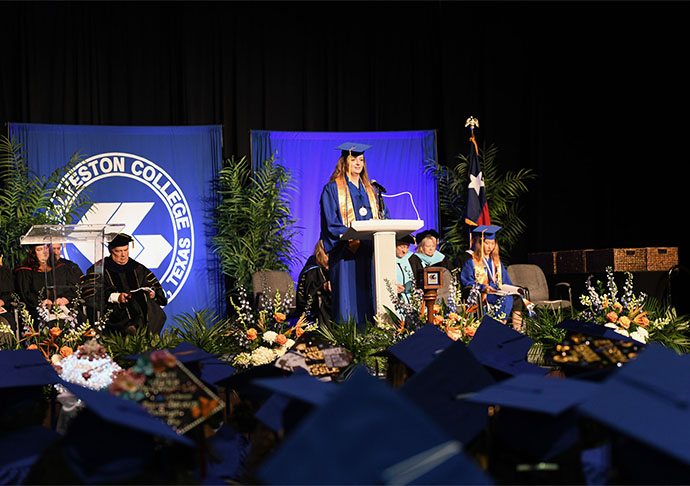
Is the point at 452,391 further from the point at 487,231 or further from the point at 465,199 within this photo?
the point at 465,199

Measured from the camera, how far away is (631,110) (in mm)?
8555

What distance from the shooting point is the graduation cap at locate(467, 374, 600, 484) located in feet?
4.26

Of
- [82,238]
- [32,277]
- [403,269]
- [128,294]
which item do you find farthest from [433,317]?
[32,277]

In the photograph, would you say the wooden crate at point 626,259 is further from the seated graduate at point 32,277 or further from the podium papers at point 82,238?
the seated graduate at point 32,277

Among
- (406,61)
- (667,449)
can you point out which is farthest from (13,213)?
(667,449)

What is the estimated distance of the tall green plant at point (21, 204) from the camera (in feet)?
21.5

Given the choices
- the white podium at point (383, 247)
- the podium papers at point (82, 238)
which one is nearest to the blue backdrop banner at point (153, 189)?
the podium papers at point (82, 238)

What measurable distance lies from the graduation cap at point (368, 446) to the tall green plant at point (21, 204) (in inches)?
248

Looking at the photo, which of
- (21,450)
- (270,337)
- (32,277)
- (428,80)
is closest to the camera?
(21,450)

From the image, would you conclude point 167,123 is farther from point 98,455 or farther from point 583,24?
point 98,455

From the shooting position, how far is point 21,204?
663cm

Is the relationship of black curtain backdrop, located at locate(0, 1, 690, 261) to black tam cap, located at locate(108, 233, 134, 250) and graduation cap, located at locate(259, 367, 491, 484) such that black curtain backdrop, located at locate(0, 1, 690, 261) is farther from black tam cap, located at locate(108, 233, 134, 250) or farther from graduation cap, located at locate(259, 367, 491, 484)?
graduation cap, located at locate(259, 367, 491, 484)

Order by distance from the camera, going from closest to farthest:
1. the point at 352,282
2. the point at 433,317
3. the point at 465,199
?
1. the point at 433,317
2. the point at 352,282
3. the point at 465,199

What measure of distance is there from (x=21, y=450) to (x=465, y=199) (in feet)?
23.5
